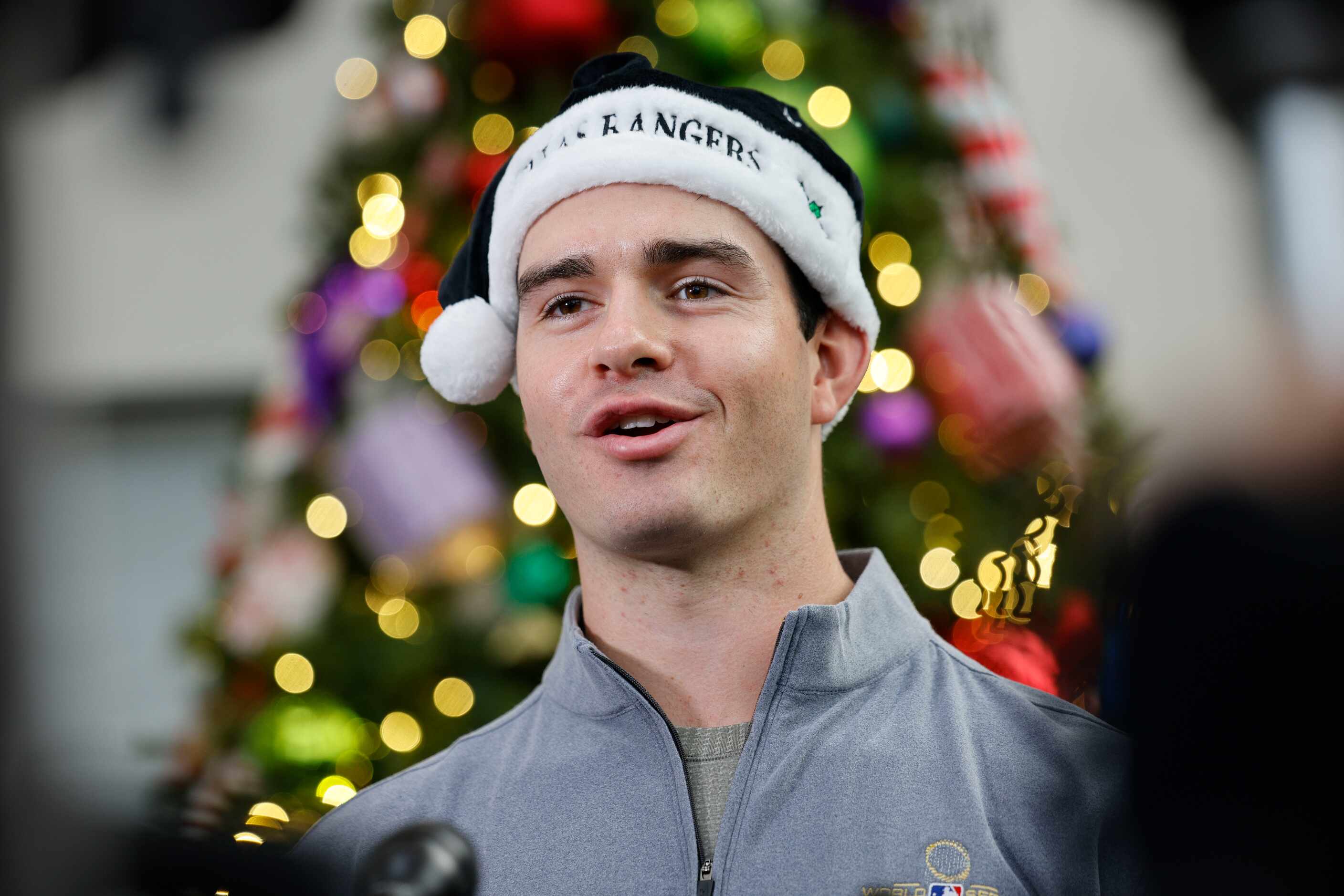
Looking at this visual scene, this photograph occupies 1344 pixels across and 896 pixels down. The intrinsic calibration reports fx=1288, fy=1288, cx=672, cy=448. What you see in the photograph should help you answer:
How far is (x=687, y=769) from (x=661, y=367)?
407 mm

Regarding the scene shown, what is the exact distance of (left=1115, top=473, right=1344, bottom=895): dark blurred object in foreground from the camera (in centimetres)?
61

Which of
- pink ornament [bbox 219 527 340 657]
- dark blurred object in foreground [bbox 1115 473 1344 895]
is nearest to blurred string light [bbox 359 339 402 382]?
pink ornament [bbox 219 527 340 657]

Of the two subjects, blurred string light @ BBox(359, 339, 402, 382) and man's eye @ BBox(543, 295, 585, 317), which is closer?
man's eye @ BBox(543, 295, 585, 317)

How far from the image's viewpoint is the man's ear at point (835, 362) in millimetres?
1495

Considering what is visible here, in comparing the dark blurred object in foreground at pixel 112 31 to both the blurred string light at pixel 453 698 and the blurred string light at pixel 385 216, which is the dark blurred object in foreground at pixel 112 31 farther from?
the blurred string light at pixel 453 698

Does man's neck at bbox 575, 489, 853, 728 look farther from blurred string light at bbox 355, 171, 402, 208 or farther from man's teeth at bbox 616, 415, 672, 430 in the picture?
blurred string light at bbox 355, 171, 402, 208

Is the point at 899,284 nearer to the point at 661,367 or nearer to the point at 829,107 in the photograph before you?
the point at 829,107

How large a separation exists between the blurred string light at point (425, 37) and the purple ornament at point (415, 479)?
2.59ft

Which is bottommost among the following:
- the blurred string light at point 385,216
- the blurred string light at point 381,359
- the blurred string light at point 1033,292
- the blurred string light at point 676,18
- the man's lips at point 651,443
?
the man's lips at point 651,443

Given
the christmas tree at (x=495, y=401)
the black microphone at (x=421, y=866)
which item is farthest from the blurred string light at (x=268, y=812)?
the christmas tree at (x=495, y=401)

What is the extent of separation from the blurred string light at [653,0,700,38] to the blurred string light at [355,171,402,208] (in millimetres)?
677

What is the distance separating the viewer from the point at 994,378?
7.92 feet

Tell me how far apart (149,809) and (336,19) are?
4.39 metres

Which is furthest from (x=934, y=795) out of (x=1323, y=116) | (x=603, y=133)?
(x=1323, y=116)
